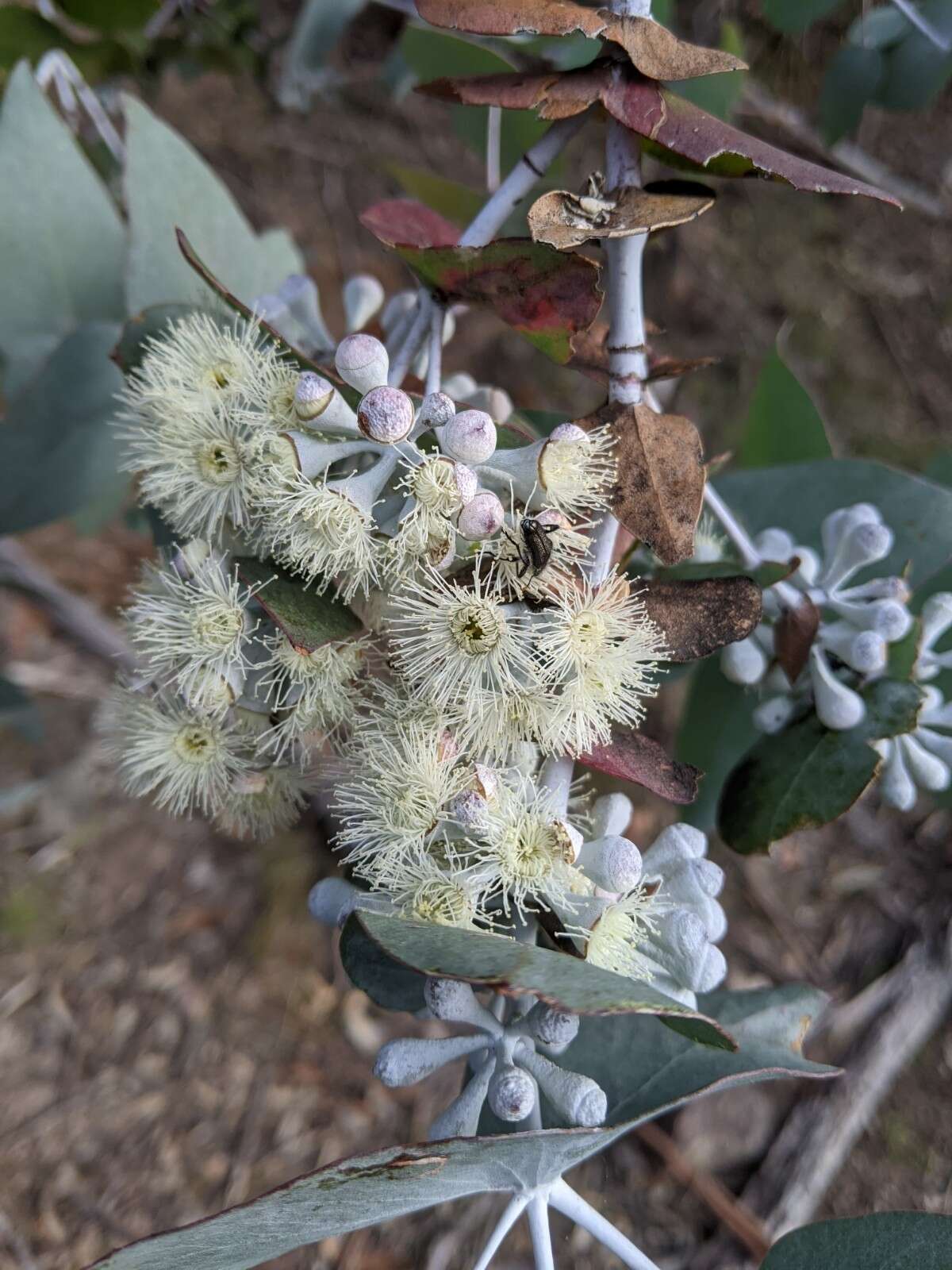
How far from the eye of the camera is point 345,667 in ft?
2.43

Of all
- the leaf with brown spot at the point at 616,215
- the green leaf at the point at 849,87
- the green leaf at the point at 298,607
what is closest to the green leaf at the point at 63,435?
the green leaf at the point at 298,607

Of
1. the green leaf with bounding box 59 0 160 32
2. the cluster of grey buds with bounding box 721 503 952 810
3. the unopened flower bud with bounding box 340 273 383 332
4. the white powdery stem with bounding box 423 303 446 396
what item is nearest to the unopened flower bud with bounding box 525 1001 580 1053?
the cluster of grey buds with bounding box 721 503 952 810

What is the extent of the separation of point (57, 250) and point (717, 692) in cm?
91

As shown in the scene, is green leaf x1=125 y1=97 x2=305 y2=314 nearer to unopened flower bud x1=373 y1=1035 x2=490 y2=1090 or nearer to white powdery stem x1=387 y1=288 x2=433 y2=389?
white powdery stem x1=387 y1=288 x2=433 y2=389

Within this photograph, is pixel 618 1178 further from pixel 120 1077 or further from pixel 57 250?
pixel 57 250

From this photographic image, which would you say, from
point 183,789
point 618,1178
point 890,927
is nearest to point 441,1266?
point 618,1178

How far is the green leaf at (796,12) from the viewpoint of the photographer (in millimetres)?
1051

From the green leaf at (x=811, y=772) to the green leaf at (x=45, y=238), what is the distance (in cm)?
91

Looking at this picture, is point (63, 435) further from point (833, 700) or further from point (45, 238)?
point (833, 700)

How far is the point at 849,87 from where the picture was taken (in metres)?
1.13

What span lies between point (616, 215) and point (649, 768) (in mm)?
391

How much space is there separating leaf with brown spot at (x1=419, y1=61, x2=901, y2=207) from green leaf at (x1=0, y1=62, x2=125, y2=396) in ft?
1.77

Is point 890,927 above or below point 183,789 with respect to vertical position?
below

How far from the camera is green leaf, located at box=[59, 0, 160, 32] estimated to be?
1169 mm
